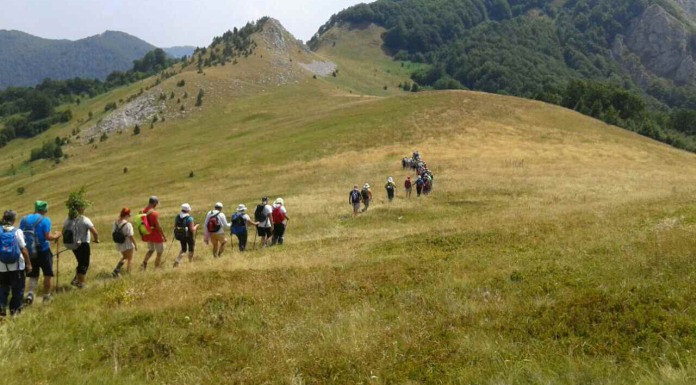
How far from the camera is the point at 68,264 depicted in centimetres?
1953

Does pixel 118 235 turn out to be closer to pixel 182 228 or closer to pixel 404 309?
pixel 182 228

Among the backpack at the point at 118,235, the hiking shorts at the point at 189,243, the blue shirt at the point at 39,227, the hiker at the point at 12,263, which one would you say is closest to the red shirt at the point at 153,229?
the backpack at the point at 118,235

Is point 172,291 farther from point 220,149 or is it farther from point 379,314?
point 220,149

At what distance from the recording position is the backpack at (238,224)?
18877 millimetres

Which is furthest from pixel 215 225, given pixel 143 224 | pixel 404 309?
pixel 404 309

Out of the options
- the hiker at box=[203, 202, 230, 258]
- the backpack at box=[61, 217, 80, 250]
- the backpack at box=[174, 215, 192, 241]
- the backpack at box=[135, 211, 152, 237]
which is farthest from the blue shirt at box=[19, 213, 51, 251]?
the hiker at box=[203, 202, 230, 258]

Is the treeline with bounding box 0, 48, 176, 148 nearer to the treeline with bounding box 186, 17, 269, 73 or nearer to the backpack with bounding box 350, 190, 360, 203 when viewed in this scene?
the treeline with bounding box 186, 17, 269, 73

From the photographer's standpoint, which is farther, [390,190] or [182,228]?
[390,190]

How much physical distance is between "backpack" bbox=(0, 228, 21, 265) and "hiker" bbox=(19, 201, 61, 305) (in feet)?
4.12

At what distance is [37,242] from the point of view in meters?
12.1

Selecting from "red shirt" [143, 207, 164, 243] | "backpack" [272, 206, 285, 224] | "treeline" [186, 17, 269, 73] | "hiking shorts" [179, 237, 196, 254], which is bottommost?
"hiking shorts" [179, 237, 196, 254]

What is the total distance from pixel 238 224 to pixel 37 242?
25.0 feet

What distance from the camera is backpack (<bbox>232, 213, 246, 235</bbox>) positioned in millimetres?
18877

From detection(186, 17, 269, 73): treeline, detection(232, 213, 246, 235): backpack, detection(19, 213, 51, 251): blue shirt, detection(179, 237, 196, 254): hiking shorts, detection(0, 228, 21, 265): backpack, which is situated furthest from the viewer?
detection(186, 17, 269, 73): treeline
